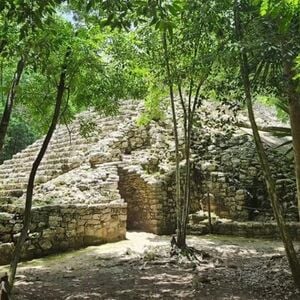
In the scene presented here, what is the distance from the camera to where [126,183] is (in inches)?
488

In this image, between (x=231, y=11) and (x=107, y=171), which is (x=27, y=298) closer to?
(x=231, y=11)

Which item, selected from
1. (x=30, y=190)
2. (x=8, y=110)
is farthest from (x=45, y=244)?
(x=8, y=110)

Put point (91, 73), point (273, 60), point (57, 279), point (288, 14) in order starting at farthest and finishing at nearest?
point (57, 279) → point (91, 73) → point (273, 60) → point (288, 14)

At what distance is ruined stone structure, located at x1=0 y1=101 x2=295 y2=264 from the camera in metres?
8.73

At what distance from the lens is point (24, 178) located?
12.5 meters

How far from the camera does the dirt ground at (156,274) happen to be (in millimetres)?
5301

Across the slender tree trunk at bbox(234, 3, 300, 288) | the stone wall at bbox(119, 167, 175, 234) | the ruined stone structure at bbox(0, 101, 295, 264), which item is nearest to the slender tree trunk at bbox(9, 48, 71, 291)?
the slender tree trunk at bbox(234, 3, 300, 288)

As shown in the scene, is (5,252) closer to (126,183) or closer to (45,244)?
(45,244)

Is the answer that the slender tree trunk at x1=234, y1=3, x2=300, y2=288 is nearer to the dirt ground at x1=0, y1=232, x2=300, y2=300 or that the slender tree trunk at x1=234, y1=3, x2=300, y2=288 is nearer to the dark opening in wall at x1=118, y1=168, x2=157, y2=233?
the dirt ground at x1=0, y1=232, x2=300, y2=300

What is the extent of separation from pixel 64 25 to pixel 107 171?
7.36m

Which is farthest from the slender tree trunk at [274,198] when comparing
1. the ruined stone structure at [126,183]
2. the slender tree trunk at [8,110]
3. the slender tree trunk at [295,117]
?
the ruined stone structure at [126,183]

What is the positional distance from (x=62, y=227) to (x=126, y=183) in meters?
4.18

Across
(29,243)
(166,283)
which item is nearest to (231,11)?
(166,283)

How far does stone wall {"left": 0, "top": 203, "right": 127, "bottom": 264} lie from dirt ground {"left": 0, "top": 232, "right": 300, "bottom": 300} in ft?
0.91
